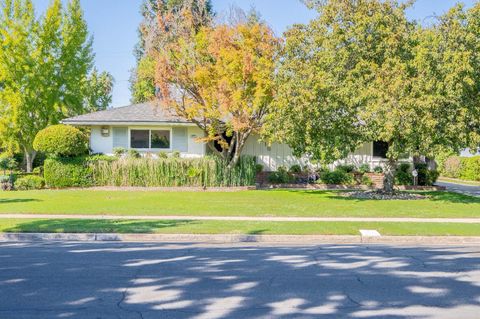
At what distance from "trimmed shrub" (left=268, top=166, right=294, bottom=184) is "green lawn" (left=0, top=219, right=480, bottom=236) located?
13078 millimetres

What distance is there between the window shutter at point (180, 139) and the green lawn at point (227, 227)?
540 inches

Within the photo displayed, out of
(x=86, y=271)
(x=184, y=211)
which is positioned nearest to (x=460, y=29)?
(x=184, y=211)

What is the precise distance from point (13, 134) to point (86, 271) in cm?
2717

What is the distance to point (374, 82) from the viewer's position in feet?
62.0

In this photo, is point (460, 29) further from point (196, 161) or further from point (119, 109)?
point (119, 109)

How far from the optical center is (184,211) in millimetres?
16641

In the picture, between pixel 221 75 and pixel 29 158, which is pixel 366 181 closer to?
pixel 221 75

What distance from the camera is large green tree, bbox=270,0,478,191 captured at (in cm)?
1784

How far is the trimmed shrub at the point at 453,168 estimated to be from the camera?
36956mm

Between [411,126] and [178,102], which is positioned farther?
[178,102]

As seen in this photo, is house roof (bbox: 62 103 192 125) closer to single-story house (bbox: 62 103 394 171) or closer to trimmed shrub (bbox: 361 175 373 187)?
single-story house (bbox: 62 103 394 171)

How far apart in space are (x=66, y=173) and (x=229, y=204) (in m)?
10.8

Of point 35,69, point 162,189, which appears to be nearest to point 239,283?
point 162,189

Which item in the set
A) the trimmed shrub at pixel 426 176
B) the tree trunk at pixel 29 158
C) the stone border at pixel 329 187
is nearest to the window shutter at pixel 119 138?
the stone border at pixel 329 187
